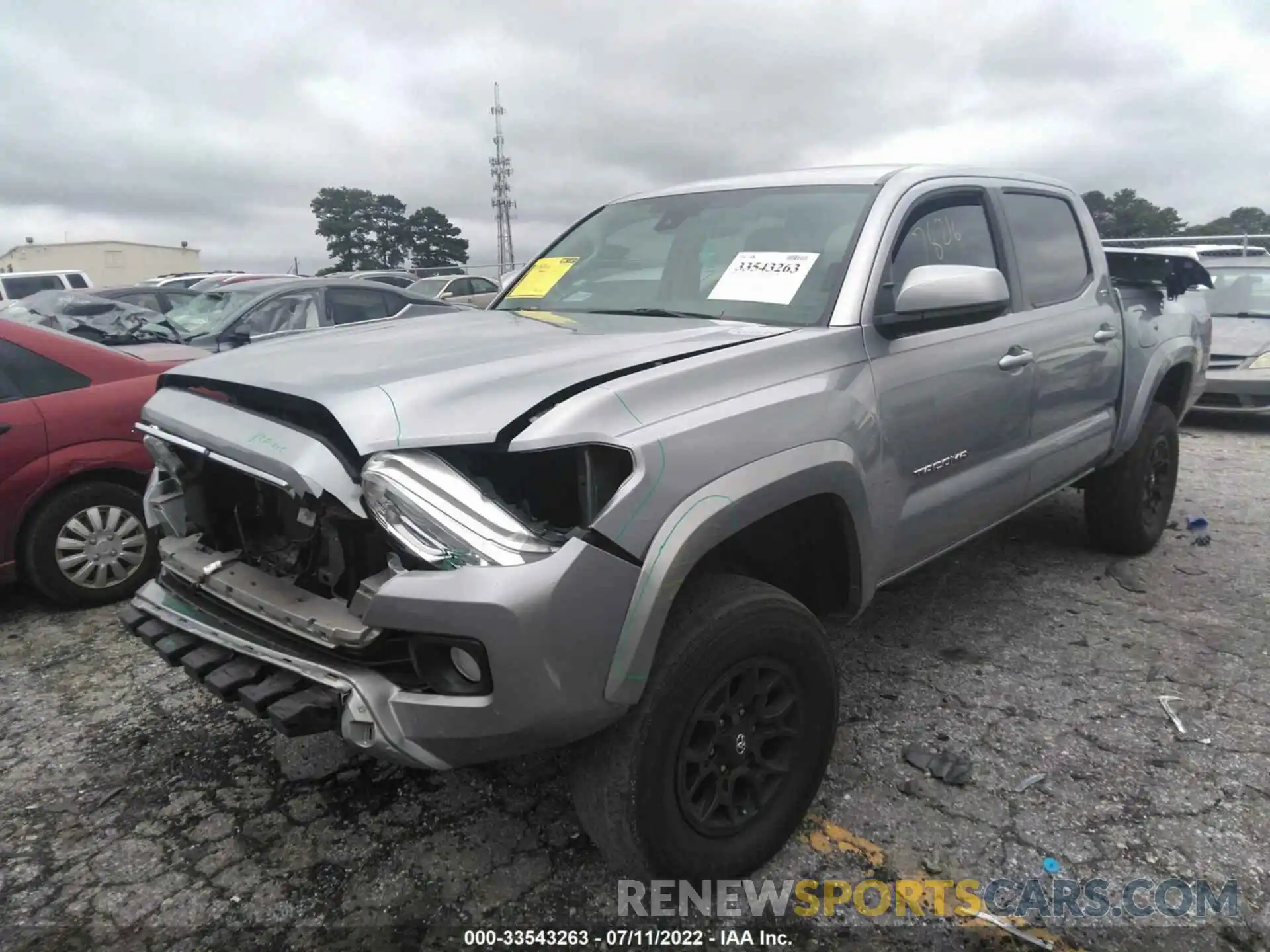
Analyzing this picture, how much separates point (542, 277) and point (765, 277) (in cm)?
119

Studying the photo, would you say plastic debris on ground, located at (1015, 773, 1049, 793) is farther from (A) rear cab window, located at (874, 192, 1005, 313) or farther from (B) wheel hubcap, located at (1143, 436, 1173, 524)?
(B) wheel hubcap, located at (1143, 436, 1173, 524)

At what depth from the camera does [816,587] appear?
8.74 feet

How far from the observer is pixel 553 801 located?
265 cm

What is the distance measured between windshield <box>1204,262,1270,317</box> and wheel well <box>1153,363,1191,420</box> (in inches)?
192

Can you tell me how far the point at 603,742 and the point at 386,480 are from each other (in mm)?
760

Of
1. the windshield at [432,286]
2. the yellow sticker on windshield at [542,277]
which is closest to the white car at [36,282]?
the windshield at [432,286]

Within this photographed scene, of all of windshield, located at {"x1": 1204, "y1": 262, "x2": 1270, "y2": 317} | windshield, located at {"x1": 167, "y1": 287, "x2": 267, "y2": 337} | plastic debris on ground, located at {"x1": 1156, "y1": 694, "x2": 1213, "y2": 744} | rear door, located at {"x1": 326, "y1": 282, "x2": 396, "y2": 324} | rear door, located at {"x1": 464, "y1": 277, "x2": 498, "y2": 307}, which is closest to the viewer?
plastic debris on ground, located at {"x1": 1156, "y1": 694, "x2": 1213, "y2": 744}

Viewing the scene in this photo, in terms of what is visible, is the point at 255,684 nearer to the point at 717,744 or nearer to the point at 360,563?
the point at 360,563

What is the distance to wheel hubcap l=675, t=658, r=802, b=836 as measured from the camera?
212 cm

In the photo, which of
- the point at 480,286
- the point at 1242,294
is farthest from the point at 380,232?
the point at 1242,294

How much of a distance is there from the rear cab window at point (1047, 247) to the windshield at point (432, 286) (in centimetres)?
1524

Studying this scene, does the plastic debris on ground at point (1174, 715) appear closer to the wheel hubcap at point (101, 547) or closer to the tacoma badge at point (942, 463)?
the tacoma badge at point (942, 463)

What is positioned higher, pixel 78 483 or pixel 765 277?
pixel 765 277

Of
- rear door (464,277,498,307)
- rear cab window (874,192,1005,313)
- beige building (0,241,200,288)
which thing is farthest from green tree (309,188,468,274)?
rear cab window (874,192,1005,313)
